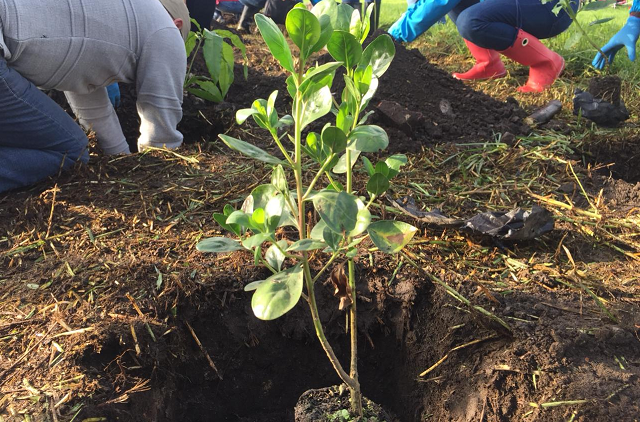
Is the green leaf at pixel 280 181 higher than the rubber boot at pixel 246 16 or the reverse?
higher

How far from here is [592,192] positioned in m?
2.25

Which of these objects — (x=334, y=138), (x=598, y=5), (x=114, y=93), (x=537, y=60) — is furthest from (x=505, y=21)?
(x=334, y=138)

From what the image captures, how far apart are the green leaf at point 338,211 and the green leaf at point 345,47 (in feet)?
0.88

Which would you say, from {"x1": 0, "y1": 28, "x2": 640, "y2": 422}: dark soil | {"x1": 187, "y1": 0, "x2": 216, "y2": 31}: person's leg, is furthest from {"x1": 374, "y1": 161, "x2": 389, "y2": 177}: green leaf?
{"x1": 187, "y1": 0, "x2": 216, "y2": 31}: person's leg

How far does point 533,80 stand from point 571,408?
2.85 meters

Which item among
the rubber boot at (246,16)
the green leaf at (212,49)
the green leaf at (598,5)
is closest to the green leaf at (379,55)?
the green leaf at (212,49)

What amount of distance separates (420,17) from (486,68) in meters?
0.59

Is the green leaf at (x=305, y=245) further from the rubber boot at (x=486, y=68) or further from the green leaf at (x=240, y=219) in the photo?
the rubber boot at (x=486, y=68)

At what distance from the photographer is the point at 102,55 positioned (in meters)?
2.33

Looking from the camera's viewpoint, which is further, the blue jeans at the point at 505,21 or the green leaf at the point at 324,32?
the blue jeans at the point at 505,21

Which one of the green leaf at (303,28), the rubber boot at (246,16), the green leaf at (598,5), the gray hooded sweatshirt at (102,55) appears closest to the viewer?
the green leaf at (303,28)

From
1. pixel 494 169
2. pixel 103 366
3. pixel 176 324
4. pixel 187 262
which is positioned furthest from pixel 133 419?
pixel 494 169

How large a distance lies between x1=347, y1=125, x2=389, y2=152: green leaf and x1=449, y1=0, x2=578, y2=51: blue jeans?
2929 millimetres

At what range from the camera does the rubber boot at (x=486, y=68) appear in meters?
3.82
